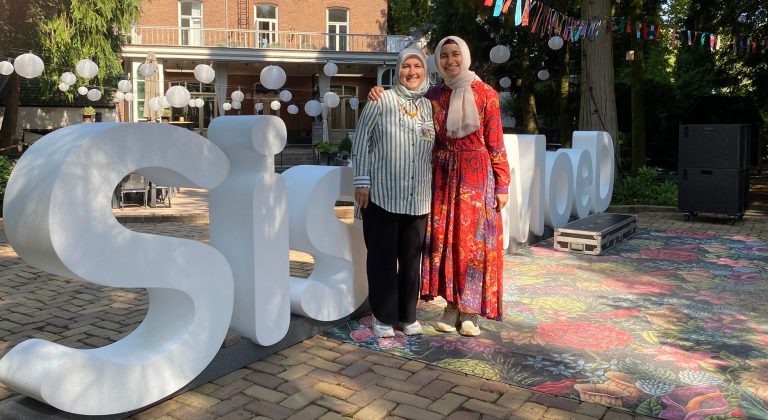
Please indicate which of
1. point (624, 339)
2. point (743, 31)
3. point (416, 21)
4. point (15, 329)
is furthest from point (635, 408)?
point (416, 21)

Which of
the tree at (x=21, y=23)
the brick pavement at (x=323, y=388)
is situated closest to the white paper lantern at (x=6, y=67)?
the tree at (x=21, y=23)

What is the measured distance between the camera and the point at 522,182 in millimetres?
7059

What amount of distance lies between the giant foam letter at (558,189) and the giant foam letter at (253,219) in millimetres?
4636

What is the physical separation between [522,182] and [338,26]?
25.8m

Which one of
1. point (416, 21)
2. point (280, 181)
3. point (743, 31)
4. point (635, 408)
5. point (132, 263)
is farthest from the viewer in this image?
point (416, 21)

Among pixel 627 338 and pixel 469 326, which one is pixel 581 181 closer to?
pixel 627 338

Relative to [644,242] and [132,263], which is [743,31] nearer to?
[644,242]

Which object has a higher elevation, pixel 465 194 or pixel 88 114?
pixel 88 114

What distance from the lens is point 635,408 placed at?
311cm

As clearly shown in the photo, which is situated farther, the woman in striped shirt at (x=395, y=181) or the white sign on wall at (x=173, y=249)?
the woman in striped shirt at (x=395, y=181)

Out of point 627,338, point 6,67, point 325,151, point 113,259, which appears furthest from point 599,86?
point 6,67

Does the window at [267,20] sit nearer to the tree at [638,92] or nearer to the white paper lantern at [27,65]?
the white paper lantern at [27,65]

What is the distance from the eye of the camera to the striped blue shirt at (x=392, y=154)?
3.95 meters

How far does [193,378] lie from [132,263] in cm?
73
